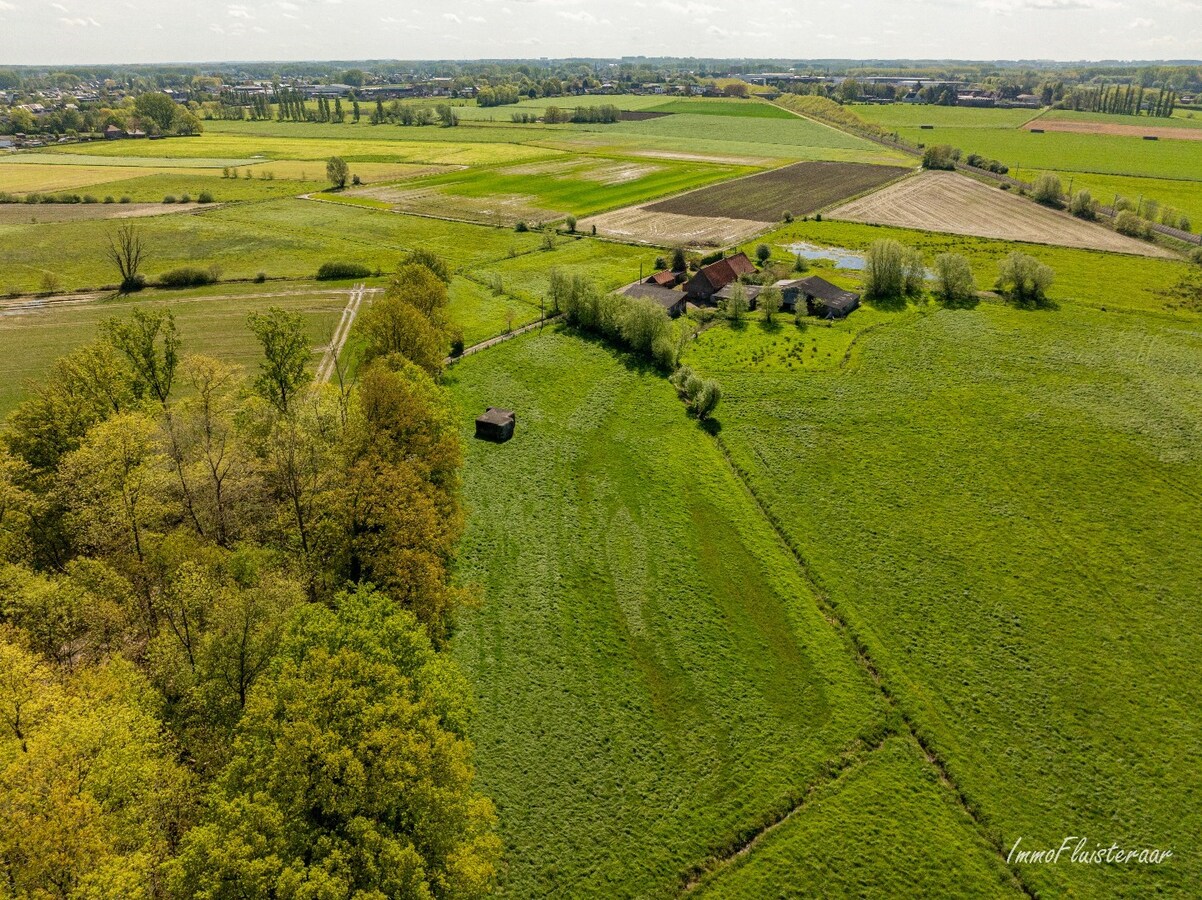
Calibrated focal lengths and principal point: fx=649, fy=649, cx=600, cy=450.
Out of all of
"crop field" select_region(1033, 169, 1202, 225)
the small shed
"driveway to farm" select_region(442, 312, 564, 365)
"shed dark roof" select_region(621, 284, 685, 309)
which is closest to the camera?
the small shed

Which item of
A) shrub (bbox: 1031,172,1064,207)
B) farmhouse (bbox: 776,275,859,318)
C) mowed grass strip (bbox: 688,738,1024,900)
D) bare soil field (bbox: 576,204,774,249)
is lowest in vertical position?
mowed grass strip (bbox: 688,738,1024,900)

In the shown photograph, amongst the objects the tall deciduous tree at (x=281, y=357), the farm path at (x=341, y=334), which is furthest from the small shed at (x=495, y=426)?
the farm path at (x=341, y=334)

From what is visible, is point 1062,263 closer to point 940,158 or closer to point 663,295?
point 663,295

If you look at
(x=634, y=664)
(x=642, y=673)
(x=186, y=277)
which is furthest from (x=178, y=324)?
(x=642, y=673)

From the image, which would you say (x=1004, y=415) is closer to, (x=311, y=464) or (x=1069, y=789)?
(x=1069, y=789)

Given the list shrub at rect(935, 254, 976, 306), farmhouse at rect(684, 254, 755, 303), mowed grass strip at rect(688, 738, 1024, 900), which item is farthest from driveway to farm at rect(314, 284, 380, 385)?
shrub at rect(935, 254, 976, 306)

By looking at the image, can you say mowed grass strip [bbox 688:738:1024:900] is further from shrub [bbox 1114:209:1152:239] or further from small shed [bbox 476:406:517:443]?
shrub [bbox 1114:209:1152:239]
